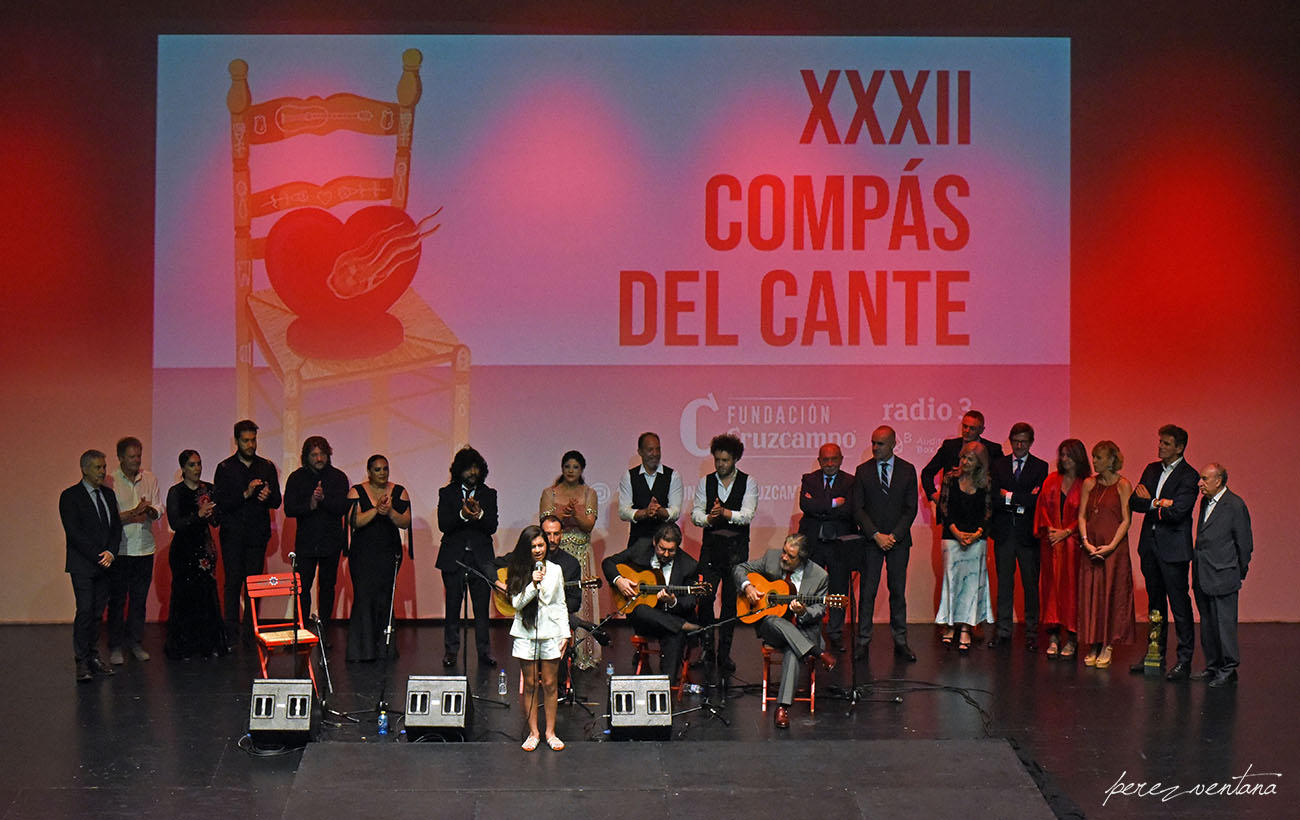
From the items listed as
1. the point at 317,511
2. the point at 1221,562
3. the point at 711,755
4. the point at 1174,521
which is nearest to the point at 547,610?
Result: the point at 711,755

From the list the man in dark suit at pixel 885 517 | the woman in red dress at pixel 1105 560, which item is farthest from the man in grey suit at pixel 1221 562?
the man in dark suit at pixel 885 517

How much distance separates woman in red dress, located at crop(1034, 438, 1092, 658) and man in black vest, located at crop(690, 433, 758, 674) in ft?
6.47

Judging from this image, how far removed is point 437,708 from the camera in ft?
24.6

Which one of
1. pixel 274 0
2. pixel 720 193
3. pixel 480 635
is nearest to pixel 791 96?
pixel 720 193

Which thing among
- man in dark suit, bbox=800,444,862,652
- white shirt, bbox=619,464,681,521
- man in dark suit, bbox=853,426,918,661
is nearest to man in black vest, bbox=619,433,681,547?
white shirt, bbox=619,464,681,521

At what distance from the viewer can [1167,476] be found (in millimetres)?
9102

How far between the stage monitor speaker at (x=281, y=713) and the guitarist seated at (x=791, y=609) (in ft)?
8.20

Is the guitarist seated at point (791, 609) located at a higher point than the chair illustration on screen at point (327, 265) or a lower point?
lower

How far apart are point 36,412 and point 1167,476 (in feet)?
25.8

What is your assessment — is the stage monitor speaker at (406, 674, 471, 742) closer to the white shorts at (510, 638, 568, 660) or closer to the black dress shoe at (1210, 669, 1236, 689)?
the white shorts at (510, 638, 568, 660)

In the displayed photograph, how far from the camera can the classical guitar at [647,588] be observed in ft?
27.6

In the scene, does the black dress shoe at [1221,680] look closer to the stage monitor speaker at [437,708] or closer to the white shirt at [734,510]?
the white shirt at [734,510]

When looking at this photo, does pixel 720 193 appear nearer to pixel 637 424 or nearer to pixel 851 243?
pixel 851 243

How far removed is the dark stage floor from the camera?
667 cm
